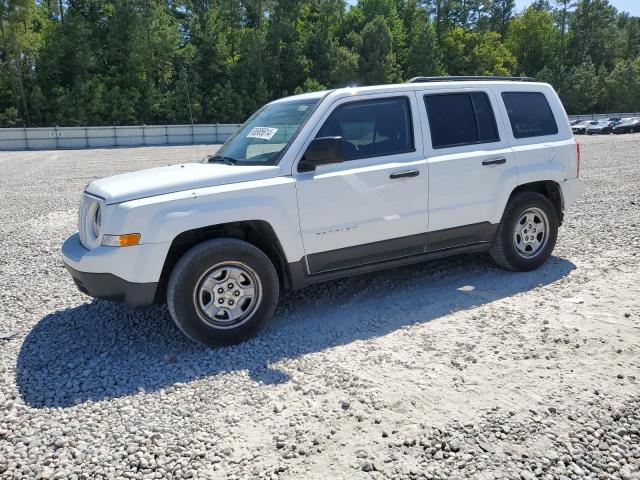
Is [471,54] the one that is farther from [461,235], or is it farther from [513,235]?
[461,235]

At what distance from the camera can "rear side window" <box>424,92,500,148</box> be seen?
5.44 meters

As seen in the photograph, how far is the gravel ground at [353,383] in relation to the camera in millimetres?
3086

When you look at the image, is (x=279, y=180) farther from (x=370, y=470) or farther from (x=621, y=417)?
(x=621, y=417)

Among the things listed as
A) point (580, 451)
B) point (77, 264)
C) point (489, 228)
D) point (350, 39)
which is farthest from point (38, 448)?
point (350, 39)

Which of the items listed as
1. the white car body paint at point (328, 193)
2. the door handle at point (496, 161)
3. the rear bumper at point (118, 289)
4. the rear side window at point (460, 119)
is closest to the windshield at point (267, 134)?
the white car body paint at point (328, 193)

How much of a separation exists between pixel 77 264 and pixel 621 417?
4070 millimetres

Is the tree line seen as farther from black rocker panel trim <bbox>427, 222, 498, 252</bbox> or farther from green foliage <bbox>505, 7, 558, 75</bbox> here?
black rocker panel trim <bbox>427, 222, 498, 252</bbox>

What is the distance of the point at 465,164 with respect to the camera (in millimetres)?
5469

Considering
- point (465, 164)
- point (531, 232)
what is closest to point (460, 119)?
point (465, 164)

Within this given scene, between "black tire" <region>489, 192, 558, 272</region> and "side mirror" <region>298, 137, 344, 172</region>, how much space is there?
2.30 m

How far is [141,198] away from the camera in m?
4.27

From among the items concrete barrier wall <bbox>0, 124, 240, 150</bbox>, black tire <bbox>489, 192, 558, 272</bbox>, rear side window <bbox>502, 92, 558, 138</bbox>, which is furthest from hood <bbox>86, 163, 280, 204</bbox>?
concrete barrier wall <bbox>0, 124, 240, 150</bbox>

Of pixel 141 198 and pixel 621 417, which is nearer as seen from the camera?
pixel 621 417

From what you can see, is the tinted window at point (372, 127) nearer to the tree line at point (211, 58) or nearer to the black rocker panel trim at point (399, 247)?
the black rocker panel trim at point (399, 247)
